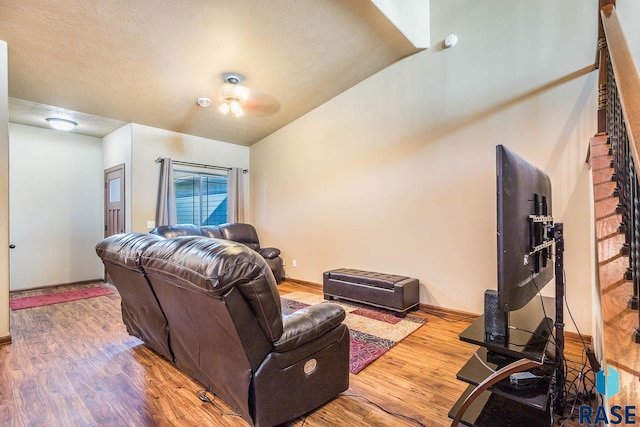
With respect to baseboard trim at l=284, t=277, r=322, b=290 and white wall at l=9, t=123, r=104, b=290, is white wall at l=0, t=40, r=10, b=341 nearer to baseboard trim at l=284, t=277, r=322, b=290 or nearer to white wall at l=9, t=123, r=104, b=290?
white wall at l=9, t=123, r=104, b=290

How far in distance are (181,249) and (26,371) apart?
2.03 m

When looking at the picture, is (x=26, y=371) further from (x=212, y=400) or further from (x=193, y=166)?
(x=193, y=166)

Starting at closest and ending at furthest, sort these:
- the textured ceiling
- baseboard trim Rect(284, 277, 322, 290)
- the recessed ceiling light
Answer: the textured ceiling, the recessed ceiling light, baseboard trim Rect(284, 277, 322, 290)

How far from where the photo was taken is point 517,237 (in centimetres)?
135

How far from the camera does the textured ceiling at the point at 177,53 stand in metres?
2.90

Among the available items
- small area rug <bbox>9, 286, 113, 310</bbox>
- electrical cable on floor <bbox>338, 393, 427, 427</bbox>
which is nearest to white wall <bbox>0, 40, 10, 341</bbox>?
small area rug <bbox>9, 286, 113, 310</bbox>

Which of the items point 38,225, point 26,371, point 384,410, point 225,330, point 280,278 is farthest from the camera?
point 280,278

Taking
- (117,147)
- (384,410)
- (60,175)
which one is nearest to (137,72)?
Answer: (117,147)

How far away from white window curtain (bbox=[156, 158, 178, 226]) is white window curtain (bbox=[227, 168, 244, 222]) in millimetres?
1116

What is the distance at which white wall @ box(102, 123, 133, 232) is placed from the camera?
5020 millimetres

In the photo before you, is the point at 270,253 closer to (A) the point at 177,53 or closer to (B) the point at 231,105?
(B) the point at 231,105

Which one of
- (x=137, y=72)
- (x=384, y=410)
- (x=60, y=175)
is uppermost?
(x=137, y=72)

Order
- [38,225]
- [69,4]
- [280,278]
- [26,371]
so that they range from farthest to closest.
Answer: [280,278]
[38,225]
[69,4]
[26,371]

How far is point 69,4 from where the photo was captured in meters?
2.70
